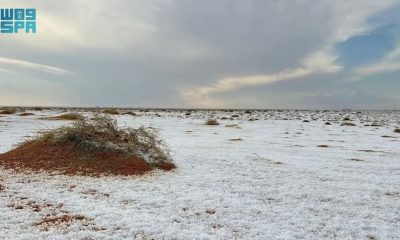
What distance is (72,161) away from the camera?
10.1 metres

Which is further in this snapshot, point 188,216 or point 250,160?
point 250,160

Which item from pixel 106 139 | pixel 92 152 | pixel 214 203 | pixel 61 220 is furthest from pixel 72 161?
pixel 214 203

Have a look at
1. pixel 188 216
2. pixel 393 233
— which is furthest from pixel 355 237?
pixel 188 216

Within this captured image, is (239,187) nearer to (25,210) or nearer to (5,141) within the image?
(25,210)

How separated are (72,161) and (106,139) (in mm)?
1249

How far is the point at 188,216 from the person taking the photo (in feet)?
21.0

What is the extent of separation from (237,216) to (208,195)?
1.34 meters

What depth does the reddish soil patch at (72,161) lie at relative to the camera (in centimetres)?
953

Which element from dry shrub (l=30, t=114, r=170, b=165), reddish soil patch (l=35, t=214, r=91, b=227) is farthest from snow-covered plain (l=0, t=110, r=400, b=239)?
dry shrub (l=30, t=114, r=170, b=165)

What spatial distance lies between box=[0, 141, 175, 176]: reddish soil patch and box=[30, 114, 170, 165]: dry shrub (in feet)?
0.55

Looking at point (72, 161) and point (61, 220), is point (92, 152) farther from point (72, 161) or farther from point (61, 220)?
point (61, 220)

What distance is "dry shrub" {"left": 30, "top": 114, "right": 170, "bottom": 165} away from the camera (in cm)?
1060

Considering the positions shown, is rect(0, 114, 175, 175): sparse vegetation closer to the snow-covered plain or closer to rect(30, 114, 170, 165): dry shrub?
rect(30, 114, 170, 165): dry shrub

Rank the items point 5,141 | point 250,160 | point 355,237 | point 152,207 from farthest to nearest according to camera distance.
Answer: point 5,141
point 250,160
point 152,207
point 355,237
